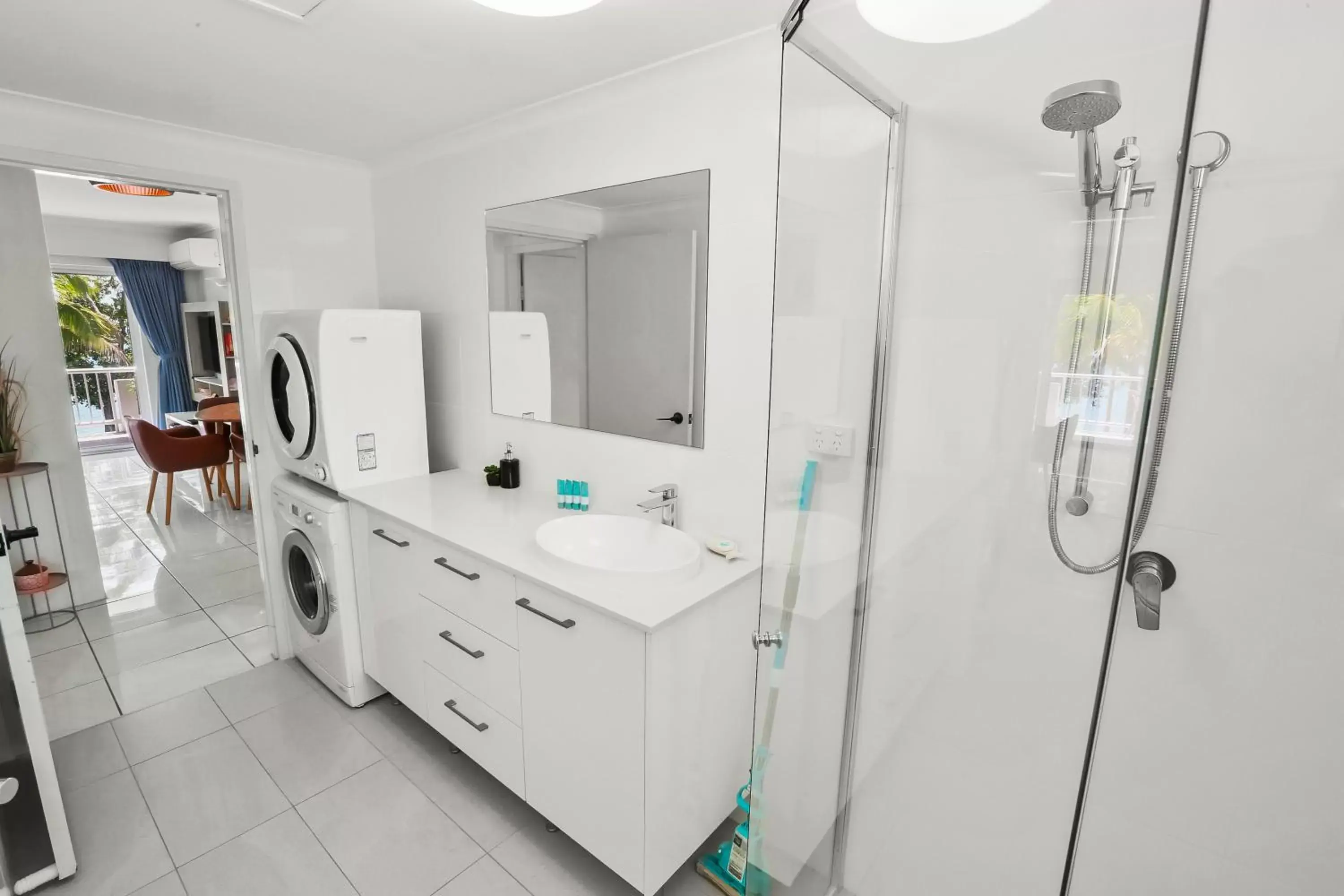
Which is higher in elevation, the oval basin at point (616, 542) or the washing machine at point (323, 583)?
the oval basin at point (616, 542)

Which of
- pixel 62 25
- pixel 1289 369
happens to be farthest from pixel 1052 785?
pixel 62 25

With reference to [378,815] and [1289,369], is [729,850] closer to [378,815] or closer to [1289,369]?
[378,815]

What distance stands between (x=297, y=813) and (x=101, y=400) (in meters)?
7.99

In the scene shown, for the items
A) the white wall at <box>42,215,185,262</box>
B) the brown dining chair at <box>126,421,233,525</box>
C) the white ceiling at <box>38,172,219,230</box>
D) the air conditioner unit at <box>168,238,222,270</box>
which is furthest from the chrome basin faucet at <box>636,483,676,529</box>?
the white wall at <box>42,215,185,262</box>

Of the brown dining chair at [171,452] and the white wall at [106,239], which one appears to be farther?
the white wall at [106,239]

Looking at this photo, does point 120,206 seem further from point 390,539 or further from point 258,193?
point 390,539

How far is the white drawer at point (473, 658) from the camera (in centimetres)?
176

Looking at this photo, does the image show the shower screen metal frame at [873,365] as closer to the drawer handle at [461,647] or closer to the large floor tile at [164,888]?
the drawer handle at [461,647]

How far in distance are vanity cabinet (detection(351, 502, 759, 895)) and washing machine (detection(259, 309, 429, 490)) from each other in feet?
1.85

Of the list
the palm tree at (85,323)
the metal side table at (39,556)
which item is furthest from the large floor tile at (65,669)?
the palm tree at (85,323)

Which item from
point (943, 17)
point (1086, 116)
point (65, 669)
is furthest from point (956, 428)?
point (65, 669)

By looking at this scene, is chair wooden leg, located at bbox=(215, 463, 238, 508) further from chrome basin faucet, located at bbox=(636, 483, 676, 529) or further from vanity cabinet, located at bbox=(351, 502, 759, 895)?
chrome basin faucet, located at bbox=(636, 483, 676, 529)

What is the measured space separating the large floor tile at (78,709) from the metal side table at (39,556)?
2.62 feet

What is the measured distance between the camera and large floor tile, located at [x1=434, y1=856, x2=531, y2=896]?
1.65 meters
